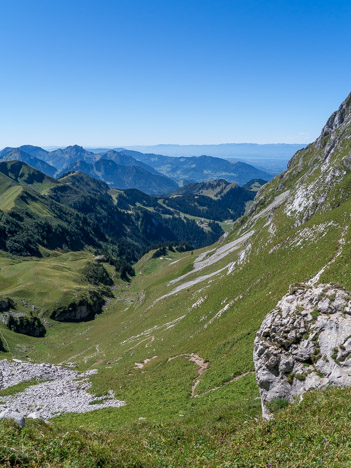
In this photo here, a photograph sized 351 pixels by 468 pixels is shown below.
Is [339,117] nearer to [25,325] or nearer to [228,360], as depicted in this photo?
[228,360]

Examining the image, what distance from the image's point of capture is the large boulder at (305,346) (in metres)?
18.4

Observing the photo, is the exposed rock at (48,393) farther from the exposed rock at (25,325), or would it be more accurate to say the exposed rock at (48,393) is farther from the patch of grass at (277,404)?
the exposed rock at (25,325)

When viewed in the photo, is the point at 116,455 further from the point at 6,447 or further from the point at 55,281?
the point at 55,281

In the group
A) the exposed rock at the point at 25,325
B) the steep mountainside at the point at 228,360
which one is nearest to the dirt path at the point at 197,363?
the steep mountainside at the point at 228,360

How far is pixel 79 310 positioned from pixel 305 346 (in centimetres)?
11809

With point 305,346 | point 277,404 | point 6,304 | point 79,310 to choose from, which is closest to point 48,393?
point 277,404

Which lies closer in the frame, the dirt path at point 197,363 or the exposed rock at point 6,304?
the dirt path at point 197,363

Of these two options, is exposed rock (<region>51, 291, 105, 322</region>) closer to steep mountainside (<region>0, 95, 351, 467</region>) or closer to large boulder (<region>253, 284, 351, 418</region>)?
steep mountainside (<region>0, 95, 351, 467</region>)

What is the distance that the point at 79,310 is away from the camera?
125m

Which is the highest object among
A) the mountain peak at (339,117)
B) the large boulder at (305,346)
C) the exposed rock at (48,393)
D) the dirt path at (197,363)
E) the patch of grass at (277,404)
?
the mountain peak at (339,117)

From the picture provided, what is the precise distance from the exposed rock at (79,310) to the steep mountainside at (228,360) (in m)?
16.8

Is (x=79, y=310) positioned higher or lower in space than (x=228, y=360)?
lower

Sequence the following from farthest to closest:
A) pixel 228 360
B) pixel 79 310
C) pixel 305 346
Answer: pixel 79 310 → pixel 228 360 → pixel 305 346

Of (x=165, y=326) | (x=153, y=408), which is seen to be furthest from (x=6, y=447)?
(x=165, y=326)
